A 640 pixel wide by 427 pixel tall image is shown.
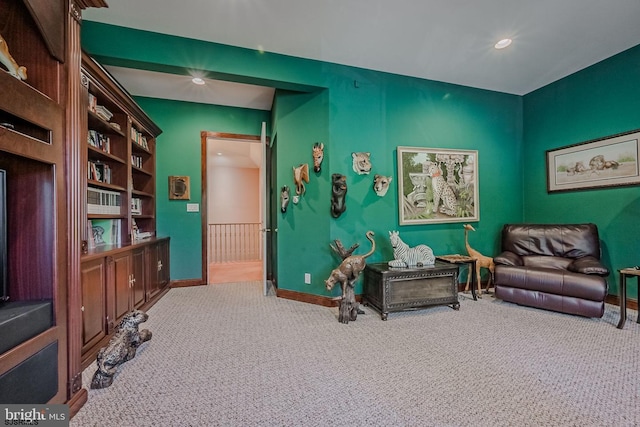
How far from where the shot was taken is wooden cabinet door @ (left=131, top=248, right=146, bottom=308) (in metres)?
2.66

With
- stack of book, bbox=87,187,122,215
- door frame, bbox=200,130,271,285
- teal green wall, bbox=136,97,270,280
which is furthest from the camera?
door frame, bbox=200,130,271,285

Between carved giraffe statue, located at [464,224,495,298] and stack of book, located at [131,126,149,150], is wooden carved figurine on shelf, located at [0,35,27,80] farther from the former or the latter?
carved giraffe statue, located at [464,224,495,298]

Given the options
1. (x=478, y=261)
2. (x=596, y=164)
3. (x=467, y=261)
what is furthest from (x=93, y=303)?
(x=596, y=164)

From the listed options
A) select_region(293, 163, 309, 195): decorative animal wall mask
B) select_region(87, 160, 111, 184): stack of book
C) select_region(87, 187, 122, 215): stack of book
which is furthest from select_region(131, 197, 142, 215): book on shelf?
select_region(293, 163, 309, 195): decorative animal wall mask

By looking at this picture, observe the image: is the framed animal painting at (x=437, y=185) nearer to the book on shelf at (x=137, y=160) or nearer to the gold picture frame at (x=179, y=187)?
the gold picture frame at (x=179, y=187)

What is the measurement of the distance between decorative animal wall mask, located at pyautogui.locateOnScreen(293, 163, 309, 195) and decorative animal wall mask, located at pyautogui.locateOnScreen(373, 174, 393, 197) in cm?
85

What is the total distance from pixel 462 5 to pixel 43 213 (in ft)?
10.9

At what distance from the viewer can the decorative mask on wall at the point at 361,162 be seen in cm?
314

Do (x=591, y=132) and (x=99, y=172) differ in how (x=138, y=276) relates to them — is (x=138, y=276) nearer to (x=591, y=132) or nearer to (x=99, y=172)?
(x=99, y=172)

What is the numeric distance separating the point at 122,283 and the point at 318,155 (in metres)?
2.37

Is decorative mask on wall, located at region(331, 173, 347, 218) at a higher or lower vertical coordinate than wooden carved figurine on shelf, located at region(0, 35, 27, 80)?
lower

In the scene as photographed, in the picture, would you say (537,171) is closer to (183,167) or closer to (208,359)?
(208,359)

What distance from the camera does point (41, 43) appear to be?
1.38 m

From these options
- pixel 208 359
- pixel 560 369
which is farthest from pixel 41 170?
pixel 560 369
